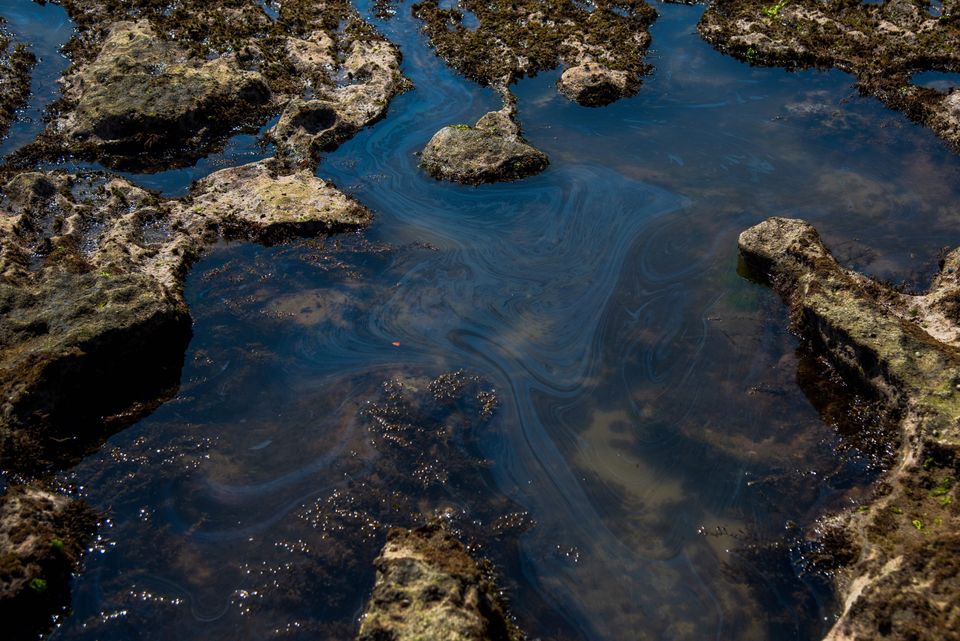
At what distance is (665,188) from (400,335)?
27.9 feet

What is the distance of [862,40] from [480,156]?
46.4 feet

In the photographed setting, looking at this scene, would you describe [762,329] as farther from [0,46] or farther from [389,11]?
[0,46]

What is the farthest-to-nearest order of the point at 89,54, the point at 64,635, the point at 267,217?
the point at 89,54 < the point at 267,217 < the point at 64,635

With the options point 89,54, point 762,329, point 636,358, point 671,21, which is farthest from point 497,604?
point 89,54

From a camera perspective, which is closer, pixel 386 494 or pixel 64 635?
pixel 64 635

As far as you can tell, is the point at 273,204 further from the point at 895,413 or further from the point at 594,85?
the point at 895,413

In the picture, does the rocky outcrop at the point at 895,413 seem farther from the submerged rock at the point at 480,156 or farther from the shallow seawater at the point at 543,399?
the submerged rock at the point at 480,156

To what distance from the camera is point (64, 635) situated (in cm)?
949

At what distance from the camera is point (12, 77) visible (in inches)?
852

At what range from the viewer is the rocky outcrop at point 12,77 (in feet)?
66.4

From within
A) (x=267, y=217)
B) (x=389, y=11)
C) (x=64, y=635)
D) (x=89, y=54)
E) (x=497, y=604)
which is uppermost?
(x=389, y=11)

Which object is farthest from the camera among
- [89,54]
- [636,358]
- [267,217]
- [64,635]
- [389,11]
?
[389,11]

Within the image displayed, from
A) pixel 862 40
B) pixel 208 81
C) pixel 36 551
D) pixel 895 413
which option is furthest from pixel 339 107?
pixel 862 40

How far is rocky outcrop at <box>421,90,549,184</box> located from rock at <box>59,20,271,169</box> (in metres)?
6.49
